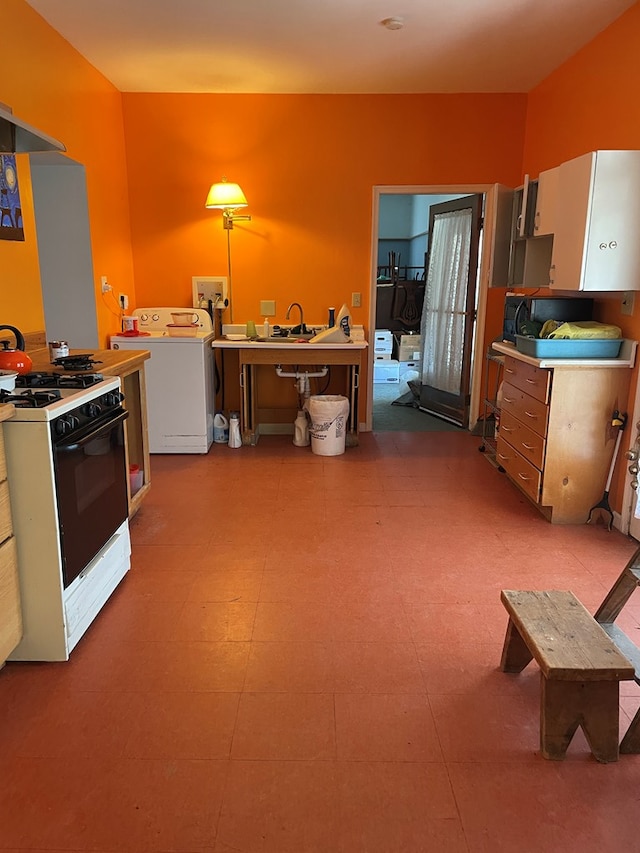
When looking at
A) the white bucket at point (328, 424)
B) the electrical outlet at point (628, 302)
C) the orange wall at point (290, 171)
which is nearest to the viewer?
the electrical outlet at point (628, 302)

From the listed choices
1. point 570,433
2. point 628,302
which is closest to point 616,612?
point 570,433

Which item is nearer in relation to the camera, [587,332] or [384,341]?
[587,332]

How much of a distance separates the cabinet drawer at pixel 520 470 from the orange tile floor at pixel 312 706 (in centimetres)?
27

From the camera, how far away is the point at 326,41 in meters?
3.69

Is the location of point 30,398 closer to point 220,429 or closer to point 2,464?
point 2,464

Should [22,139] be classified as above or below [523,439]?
above

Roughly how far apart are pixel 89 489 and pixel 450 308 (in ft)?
14.0

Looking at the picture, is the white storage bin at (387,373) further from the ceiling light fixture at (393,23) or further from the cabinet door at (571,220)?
the ceiling light fixture at (393,23)

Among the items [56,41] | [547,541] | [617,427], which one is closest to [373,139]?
[56,41]

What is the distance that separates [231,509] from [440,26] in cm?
300

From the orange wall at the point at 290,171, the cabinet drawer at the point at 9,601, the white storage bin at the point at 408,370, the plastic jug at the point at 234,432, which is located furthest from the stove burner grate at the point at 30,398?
the white storage bin at the point at 408,370

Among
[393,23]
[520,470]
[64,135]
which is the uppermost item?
[393,23]

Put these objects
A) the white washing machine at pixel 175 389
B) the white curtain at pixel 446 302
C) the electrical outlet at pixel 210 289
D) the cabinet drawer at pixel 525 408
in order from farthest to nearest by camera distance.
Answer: the white curtain at pixel 446 302 < the electrical outlet at pixel 210 289 < the white washing machine at pixel 175 389 < the cabinet drawer at pixel 525 408

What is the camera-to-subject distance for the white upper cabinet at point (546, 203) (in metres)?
3.40
